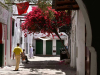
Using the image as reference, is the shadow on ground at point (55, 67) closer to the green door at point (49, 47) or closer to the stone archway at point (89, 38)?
the stone archway at point (89, 38)

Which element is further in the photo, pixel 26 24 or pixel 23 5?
pixel 26 24

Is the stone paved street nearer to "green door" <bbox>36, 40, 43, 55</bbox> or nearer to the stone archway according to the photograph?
the stone archway

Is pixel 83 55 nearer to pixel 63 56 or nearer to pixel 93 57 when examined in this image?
pixel 93 57

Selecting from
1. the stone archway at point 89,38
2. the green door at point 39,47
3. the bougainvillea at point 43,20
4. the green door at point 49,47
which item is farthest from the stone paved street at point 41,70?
the green door at point 39,47

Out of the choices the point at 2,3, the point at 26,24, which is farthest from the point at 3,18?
the point at 26,24

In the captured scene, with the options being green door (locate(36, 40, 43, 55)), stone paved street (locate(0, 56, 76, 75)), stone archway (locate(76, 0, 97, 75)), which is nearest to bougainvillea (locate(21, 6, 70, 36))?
stone paved street (locate(0, 56, 76, 75))

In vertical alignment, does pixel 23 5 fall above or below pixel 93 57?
above

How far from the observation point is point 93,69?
5.10m

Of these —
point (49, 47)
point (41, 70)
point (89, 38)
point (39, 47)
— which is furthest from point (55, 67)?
point (39, 47)

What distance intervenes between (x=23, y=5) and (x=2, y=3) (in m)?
2.39

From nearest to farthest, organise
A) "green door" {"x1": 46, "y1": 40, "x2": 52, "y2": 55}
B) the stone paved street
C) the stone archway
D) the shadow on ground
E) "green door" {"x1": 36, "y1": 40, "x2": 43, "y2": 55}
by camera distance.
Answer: the stone archway → the stone paved street → the shadow on ground → "green door" {"x1": 46, "y1": 40, "x2": 52, "y2": 55} → "green door" {"x1": 36, "y1": 40, "x2": 43, "y2": 55}

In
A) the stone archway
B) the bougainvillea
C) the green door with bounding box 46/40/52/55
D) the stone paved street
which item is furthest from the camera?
the green door with bounding box 46/40/52/55

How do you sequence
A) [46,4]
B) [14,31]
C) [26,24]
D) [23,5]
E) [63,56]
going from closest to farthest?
[46,4] → [23,5] → [26,24] → [14,31] → [63,56]

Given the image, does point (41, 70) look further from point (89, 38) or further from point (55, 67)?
point (89, 38)
